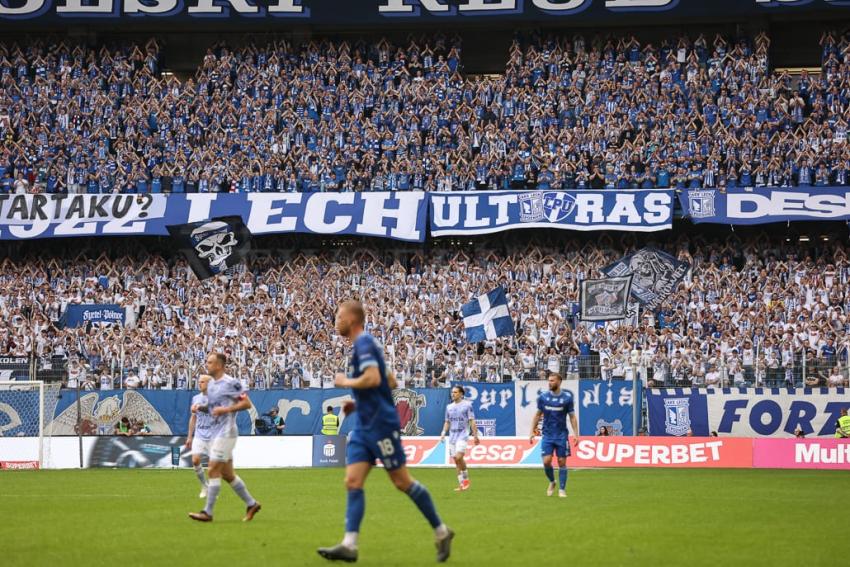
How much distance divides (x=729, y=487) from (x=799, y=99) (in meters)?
27.2

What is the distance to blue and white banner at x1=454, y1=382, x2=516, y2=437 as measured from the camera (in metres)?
40.1

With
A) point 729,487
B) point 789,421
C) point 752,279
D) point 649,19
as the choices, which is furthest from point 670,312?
point 729,487

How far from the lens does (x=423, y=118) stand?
50.7 meters

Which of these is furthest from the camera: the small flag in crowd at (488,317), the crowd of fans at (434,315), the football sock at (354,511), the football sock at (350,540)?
the small flag in crowd at (488,317)

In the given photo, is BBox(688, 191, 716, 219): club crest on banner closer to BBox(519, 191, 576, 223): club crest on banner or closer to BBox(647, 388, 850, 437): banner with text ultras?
BBox(519, 191, 576, 223): club crest on banner

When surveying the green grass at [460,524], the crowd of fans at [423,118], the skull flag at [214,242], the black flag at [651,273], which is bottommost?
the green grass at [460,524]

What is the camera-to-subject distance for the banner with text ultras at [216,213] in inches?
1869

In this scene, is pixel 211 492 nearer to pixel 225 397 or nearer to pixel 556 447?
pixel 225 397

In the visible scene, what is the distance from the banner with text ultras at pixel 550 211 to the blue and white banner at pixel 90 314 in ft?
41.5

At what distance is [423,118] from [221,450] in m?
35.5

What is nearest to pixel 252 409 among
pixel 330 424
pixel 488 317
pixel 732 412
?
pixel 330 424

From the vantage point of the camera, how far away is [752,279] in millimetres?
45031

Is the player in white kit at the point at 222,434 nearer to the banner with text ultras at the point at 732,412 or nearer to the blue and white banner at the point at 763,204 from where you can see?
the banner with text ultras at the point at 732,412

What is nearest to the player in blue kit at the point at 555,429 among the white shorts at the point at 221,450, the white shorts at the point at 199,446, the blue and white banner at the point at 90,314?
the white shorts at the point at 199,446
